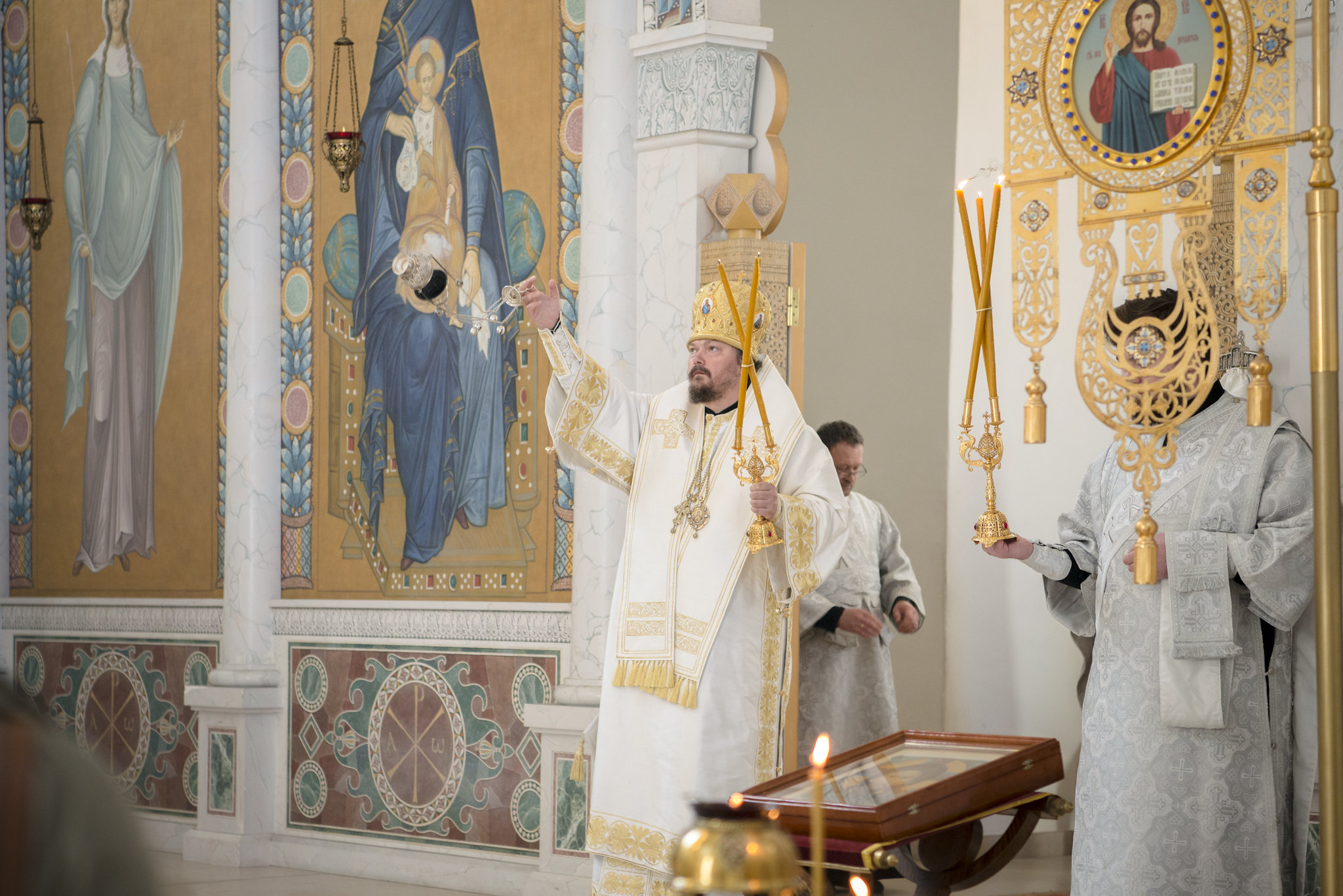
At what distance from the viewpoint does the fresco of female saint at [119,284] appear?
777 cm

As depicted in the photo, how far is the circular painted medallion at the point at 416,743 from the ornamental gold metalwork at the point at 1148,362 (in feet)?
13.1

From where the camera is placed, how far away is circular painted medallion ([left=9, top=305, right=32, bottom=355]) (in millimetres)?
8406

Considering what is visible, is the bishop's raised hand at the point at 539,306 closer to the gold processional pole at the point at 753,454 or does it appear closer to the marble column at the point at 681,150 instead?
the gold processional pole at the point at 753,454

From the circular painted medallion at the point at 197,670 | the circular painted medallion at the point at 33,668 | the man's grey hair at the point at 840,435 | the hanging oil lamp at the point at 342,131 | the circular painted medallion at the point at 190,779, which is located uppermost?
the hanging oil lamp at the point at 342,131

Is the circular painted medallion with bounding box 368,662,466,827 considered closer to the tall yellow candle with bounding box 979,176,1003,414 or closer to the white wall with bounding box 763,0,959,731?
the white wall with bounding box 763,0,959,731

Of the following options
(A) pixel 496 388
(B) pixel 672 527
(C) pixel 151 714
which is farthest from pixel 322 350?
(B) pixel 672 527

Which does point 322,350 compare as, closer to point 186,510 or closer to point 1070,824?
point 186,510

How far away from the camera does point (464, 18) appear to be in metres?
6.49

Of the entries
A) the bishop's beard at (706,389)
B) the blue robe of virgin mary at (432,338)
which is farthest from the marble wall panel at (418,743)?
the bishop's beard at (706,389)

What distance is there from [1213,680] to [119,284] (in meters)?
6.52

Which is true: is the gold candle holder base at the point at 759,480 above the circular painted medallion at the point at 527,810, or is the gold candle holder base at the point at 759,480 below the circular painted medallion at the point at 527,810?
above

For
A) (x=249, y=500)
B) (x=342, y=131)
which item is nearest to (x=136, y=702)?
(x=249, y=500)

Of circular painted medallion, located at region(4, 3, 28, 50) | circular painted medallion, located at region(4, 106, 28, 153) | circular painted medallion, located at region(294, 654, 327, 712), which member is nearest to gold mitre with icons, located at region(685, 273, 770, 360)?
circular painted medallion, located at region(294, 654, 327, 712)

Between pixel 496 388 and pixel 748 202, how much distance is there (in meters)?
1.67
